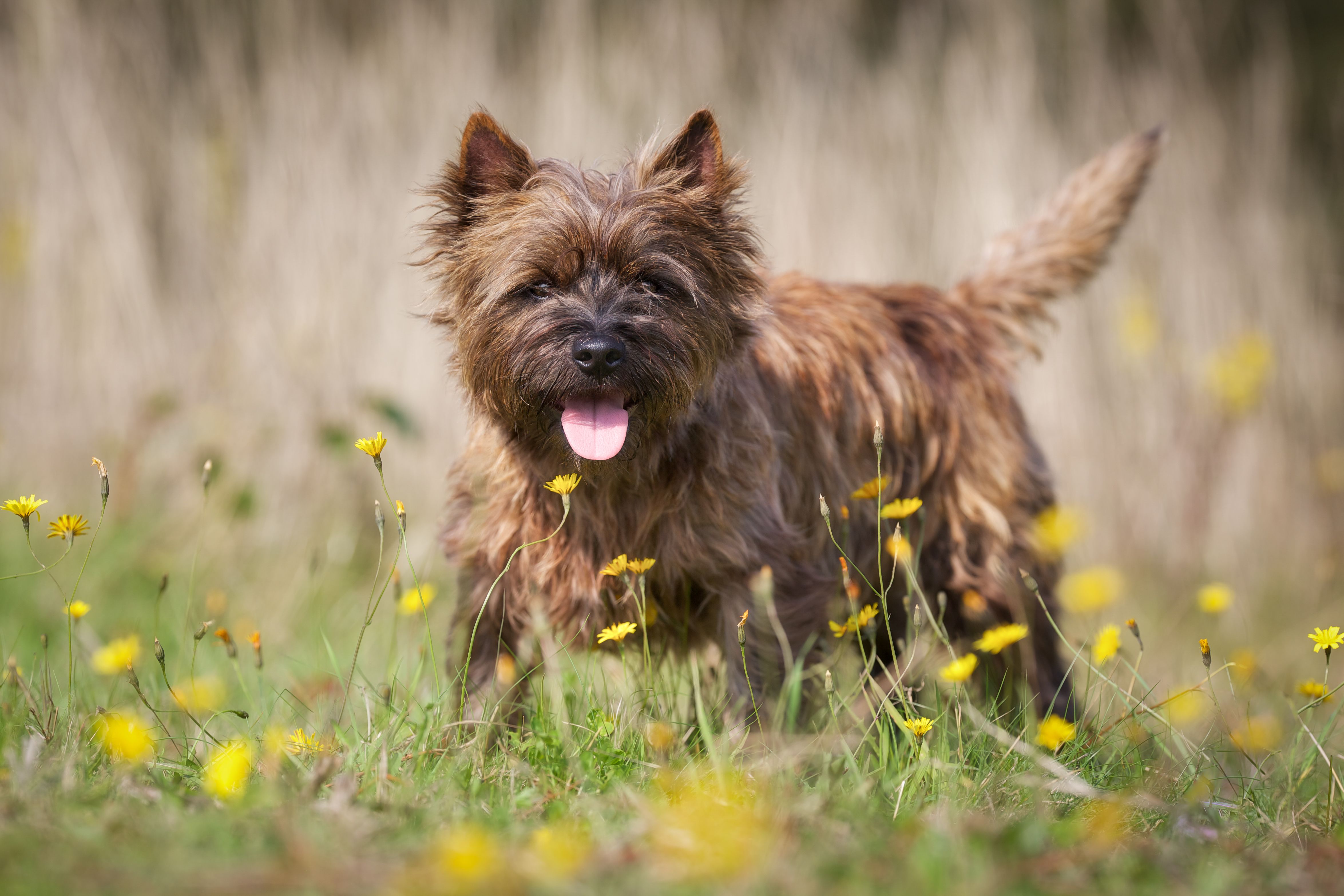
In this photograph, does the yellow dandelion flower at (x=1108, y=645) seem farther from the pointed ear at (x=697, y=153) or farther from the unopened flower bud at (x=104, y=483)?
the unopened flower bud at (x=104, y=483)

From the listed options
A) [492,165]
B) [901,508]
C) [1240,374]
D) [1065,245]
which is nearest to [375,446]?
[492,165]

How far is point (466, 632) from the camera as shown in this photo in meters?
2.75

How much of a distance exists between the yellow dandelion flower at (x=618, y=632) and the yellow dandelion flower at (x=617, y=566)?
0.12 metres

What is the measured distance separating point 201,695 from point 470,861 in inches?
62.1

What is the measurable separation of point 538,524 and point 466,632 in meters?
0.35

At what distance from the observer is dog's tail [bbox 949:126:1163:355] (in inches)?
143

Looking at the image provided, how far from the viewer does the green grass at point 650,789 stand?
1.48 meters

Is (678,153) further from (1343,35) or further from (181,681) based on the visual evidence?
(1343,35)

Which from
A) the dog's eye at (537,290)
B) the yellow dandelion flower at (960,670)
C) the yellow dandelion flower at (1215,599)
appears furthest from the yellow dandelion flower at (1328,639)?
the dog's eye at (537,290)

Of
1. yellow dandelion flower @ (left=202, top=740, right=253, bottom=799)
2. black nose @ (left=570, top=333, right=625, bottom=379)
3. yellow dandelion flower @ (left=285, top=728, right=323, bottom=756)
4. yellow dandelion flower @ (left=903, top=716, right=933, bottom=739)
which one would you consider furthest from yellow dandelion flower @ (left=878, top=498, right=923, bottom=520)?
yellow dandelion flower @ (left=202, top=740, right=253, bottom=799)

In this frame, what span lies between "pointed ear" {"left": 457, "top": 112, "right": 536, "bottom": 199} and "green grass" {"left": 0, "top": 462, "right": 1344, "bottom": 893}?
1.04 metres

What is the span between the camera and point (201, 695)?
264cm

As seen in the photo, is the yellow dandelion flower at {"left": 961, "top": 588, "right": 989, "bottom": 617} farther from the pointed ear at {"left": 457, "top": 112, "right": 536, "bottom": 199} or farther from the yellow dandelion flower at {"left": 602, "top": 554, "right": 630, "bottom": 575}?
the pointed ear at {"left": 457, "top": 112, "right": 536, "bottom": 199}

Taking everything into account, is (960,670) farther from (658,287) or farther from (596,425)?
(658,287)
